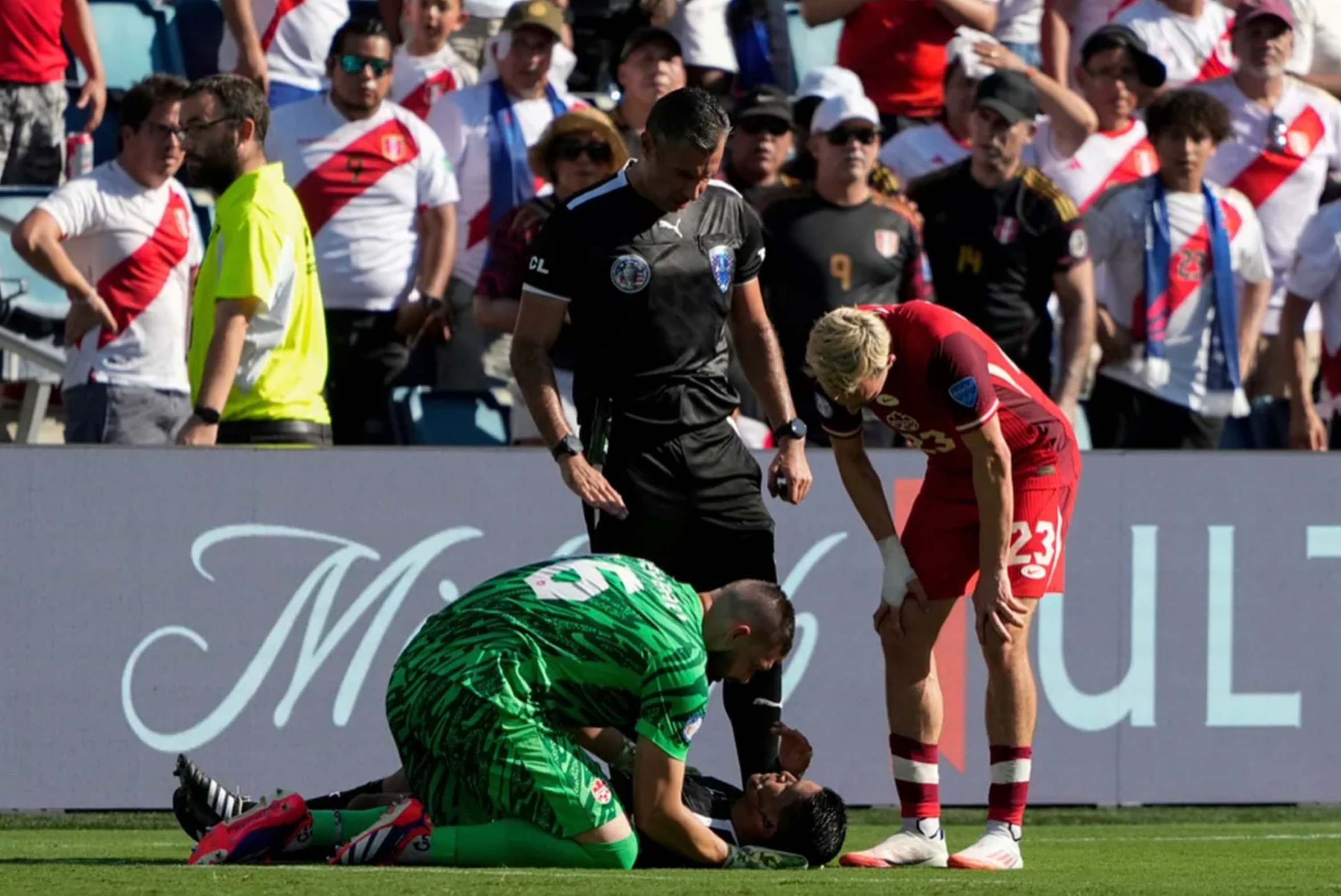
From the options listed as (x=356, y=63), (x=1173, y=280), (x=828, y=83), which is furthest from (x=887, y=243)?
(x=356, y=63)

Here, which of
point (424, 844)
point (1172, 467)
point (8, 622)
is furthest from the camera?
point (1172, 467)

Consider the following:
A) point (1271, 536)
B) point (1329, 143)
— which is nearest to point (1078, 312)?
point (1271, 536)

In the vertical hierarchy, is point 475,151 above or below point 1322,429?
above

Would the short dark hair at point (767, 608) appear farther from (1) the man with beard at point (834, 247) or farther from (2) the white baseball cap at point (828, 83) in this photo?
(2) the white baseball cap at point (828, 83)

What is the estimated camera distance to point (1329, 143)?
12.1 metres

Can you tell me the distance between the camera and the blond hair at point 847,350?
22.2 ft

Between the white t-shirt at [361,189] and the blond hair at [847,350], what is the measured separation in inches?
163

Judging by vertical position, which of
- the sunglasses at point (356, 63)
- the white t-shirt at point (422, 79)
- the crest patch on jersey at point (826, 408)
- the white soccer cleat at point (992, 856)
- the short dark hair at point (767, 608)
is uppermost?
the sunglasses at point (356, 63)

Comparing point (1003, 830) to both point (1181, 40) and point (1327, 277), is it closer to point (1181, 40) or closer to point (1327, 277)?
point (1327, 277)

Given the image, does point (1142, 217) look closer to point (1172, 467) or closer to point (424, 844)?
point (1172, 467)

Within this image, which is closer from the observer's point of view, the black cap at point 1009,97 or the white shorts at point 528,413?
the white shorts at point 528,413

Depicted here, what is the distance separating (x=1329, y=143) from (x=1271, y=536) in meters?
3.15

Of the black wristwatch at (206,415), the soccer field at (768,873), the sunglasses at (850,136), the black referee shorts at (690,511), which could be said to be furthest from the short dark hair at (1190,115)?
the black wristwatch at (206,415)

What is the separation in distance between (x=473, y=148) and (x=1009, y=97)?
261 cm
